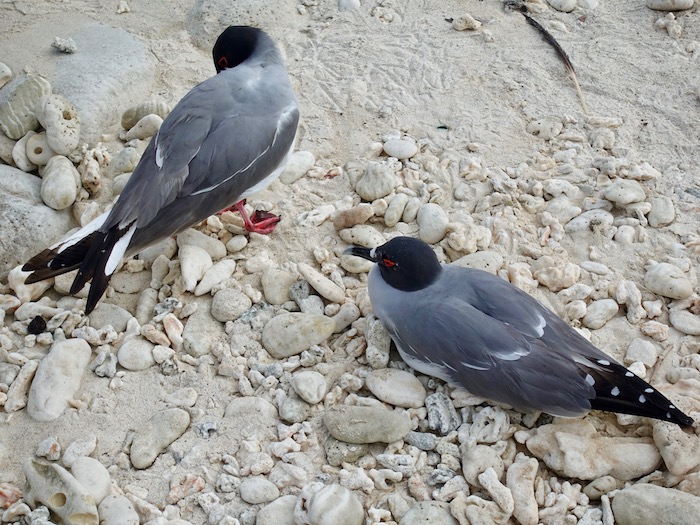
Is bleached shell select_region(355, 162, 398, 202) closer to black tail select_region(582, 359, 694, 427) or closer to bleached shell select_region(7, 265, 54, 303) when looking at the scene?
black tail select_region(582, 359, 694, 427)

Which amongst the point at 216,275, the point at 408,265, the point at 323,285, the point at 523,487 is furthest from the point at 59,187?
the point at 523,487

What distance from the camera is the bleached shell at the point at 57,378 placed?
9.64ft

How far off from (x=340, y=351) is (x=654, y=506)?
133 centimetres

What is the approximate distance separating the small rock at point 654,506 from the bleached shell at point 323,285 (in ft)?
4.58

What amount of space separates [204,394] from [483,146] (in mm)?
2075

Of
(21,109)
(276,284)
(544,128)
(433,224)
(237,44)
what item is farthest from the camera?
(544,128)

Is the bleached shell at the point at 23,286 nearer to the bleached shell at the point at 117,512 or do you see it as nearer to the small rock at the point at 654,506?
the bleached shell at the point at 117,512

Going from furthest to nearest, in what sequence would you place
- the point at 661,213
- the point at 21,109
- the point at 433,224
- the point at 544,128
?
the point at 544,128 → the point at 21,109 → the point at 661,213 → the point at 433,224

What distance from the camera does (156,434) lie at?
286cm

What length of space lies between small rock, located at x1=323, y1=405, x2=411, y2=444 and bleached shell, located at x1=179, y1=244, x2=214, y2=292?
0.97 m

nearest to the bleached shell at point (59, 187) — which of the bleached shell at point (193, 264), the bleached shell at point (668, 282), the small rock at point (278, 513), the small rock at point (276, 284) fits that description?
the bleached shell at point (193, 264)

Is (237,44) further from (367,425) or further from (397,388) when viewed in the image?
(367,425)

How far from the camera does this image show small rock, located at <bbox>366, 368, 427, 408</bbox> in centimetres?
295

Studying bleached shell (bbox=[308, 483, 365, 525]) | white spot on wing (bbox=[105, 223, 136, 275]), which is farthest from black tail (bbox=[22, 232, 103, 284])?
bleached shell (bbox=[308, 483, 365, 525])
